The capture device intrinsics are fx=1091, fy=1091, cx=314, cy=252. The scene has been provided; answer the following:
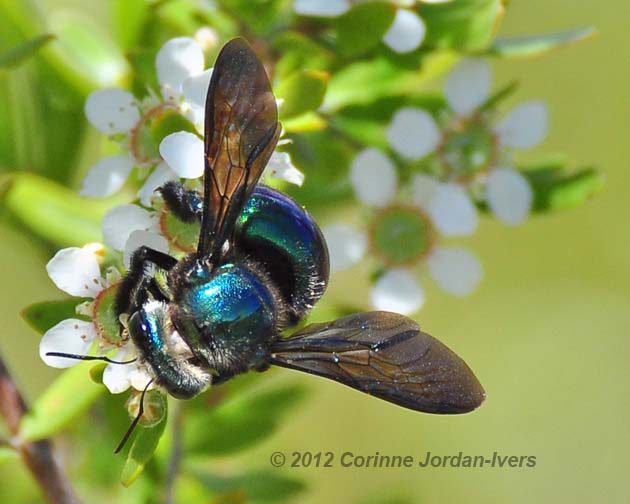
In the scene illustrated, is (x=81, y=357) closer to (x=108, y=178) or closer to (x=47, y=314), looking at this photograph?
(x=47, y=314)

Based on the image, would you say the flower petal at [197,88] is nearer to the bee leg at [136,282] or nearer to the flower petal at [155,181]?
the flower petal at [155,181]

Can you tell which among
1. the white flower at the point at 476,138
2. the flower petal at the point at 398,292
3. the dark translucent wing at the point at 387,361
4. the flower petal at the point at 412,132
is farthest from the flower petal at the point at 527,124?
the dark translucent wing at the point at 387,361

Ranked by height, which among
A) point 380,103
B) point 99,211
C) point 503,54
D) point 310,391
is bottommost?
point 310,391

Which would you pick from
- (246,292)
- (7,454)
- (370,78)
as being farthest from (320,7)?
(7,454)

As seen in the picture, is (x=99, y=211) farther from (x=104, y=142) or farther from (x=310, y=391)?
(x=310, y=391)

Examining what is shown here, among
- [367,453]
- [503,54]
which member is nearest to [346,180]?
[503,54]

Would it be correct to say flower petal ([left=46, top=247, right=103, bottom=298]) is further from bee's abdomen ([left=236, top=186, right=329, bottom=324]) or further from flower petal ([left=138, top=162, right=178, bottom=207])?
bee's abdomen ([left=236, top=186, right=329, bottom=324])

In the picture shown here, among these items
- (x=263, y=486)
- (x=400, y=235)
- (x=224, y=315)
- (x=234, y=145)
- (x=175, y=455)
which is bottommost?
(x=263, y=486)
